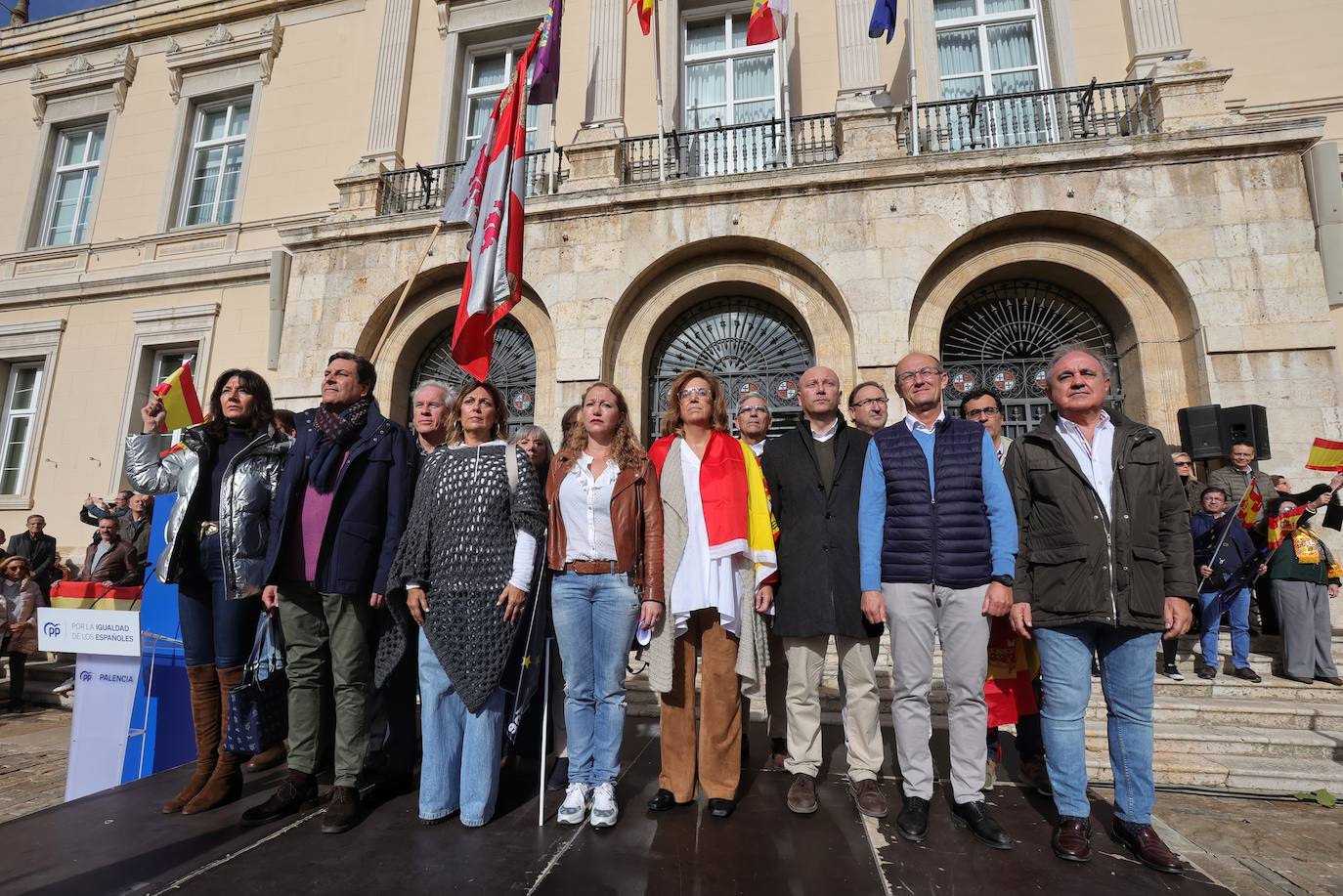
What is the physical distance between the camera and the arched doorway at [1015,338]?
8.16 meters

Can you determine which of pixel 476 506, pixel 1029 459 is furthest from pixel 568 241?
pixel 1029 459

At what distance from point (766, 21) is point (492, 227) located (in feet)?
15.8

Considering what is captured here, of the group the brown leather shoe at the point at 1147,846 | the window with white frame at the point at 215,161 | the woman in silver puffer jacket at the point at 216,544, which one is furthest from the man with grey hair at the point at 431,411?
the window with white frame at the point at 215,161

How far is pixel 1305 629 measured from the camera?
5.27m

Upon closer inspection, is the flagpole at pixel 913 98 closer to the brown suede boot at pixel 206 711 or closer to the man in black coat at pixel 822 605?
the man in black coat at pixel 822 605

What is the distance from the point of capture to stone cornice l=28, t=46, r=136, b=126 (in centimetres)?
1271

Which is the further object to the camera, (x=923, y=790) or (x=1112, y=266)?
(x=1112, y=266)

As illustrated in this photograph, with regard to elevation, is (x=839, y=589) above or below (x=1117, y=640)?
above

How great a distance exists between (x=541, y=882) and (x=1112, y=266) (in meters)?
9.11

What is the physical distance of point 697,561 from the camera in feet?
9.67

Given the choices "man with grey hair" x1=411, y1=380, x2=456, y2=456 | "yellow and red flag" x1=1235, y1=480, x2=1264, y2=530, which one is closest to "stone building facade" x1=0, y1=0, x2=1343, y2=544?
"yellow and red flag" x1=1235, y1=480, x2=1264, y2=530

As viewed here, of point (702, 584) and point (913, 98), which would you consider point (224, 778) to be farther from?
point (913, 98)

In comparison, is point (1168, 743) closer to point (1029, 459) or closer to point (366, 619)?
point (1029, 459)

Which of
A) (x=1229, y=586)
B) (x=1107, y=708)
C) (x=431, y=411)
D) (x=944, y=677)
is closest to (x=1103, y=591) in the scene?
(x=1107, y=708)
